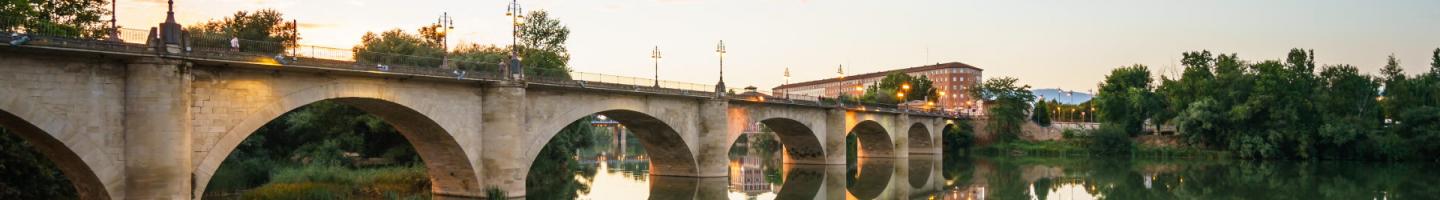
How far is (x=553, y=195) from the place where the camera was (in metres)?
39.2

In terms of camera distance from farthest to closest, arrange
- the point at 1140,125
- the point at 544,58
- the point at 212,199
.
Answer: the point at 1140,125 → the point at 544,58 → the point at 212,199

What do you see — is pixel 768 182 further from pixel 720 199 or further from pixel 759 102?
pixel 720 199

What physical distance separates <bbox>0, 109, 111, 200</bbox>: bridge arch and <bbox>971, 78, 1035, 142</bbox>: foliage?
78215 millimetres

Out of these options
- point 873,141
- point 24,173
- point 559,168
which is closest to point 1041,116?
point 873,141

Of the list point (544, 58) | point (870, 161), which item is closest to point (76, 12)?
point (544, 58)

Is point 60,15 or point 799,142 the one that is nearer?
point 60,15

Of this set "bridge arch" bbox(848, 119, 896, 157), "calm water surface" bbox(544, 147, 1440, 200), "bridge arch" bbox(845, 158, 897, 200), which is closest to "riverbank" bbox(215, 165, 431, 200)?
"calm water surface" bbox(544, 147, 1440, 200)

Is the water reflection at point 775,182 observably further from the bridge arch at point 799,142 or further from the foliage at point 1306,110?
the foliage at point 1306,110

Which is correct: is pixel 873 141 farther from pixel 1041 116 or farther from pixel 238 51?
pixel 238 51

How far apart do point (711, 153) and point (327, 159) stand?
588 inches

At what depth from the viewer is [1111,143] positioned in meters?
85.2

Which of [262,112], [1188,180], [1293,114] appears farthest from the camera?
[1293,114]

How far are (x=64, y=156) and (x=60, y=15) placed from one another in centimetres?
2010

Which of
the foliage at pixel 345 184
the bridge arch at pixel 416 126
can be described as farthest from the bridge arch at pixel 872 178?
the foliage at pixel 345 184
